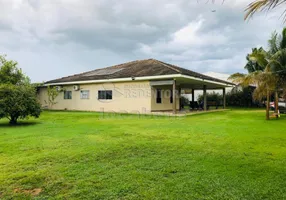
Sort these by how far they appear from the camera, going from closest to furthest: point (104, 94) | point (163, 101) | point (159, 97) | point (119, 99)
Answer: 1. point (119, 99)
2. point (159, 97)
3. point (163, 101)
4. point (104, 94)

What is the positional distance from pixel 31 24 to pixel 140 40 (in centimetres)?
847

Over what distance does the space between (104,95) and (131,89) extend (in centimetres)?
278

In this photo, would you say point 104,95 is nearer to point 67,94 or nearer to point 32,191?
point 67,94

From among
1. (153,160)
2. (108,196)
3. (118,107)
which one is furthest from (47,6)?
(108,196)

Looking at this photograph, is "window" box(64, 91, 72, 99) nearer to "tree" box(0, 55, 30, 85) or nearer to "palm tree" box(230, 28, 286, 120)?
"tree" box(0, 55, 30, 85)

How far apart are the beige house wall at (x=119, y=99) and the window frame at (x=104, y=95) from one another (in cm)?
22

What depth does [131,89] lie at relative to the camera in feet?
57.0

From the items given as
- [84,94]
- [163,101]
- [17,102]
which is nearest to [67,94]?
[84,94]

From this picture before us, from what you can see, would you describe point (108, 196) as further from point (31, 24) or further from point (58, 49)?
point (58, 49)

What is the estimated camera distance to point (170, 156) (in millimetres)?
4766

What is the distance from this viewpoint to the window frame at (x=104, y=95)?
18.4 meters

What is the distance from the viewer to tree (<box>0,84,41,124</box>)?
33.2 feet

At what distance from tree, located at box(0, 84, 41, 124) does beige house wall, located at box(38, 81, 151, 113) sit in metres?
7.50

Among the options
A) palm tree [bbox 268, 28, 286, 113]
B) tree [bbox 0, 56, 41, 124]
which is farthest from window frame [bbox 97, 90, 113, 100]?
palm tree [bbox 268, 28, 286, 113]
